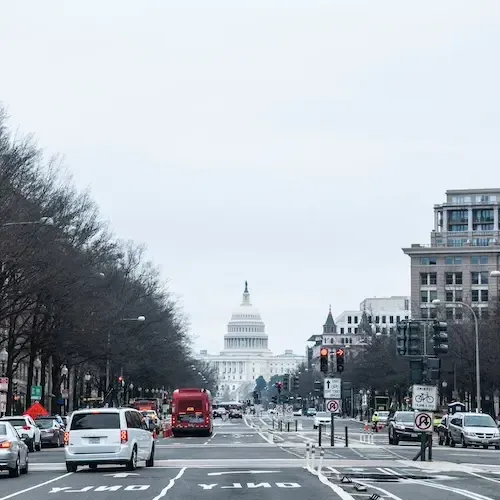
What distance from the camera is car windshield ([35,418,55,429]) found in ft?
220

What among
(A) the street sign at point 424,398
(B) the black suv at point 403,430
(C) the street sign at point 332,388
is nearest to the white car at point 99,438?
Result: (A) the street sign at point 424,398

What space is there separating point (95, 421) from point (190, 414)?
169 ft

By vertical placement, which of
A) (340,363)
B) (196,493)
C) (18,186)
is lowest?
(196,493)

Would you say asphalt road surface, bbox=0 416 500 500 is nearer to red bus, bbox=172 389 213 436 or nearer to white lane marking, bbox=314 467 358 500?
white lane marking, bbox=314 467 358 500

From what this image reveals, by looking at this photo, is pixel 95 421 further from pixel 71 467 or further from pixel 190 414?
pixel 190 414

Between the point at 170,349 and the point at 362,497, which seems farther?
the point at 170,349

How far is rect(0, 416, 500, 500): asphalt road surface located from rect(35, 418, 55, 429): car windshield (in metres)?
15.8

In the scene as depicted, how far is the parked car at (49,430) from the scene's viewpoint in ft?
218

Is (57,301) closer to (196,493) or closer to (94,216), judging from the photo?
(94,216)

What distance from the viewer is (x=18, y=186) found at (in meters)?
60.2

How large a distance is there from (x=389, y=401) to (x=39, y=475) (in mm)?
117654

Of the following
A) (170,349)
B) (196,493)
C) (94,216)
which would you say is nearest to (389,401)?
(170,349)

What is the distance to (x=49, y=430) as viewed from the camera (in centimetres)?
6675

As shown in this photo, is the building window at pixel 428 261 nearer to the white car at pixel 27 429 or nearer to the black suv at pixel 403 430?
the black suv at pixel 403 430
